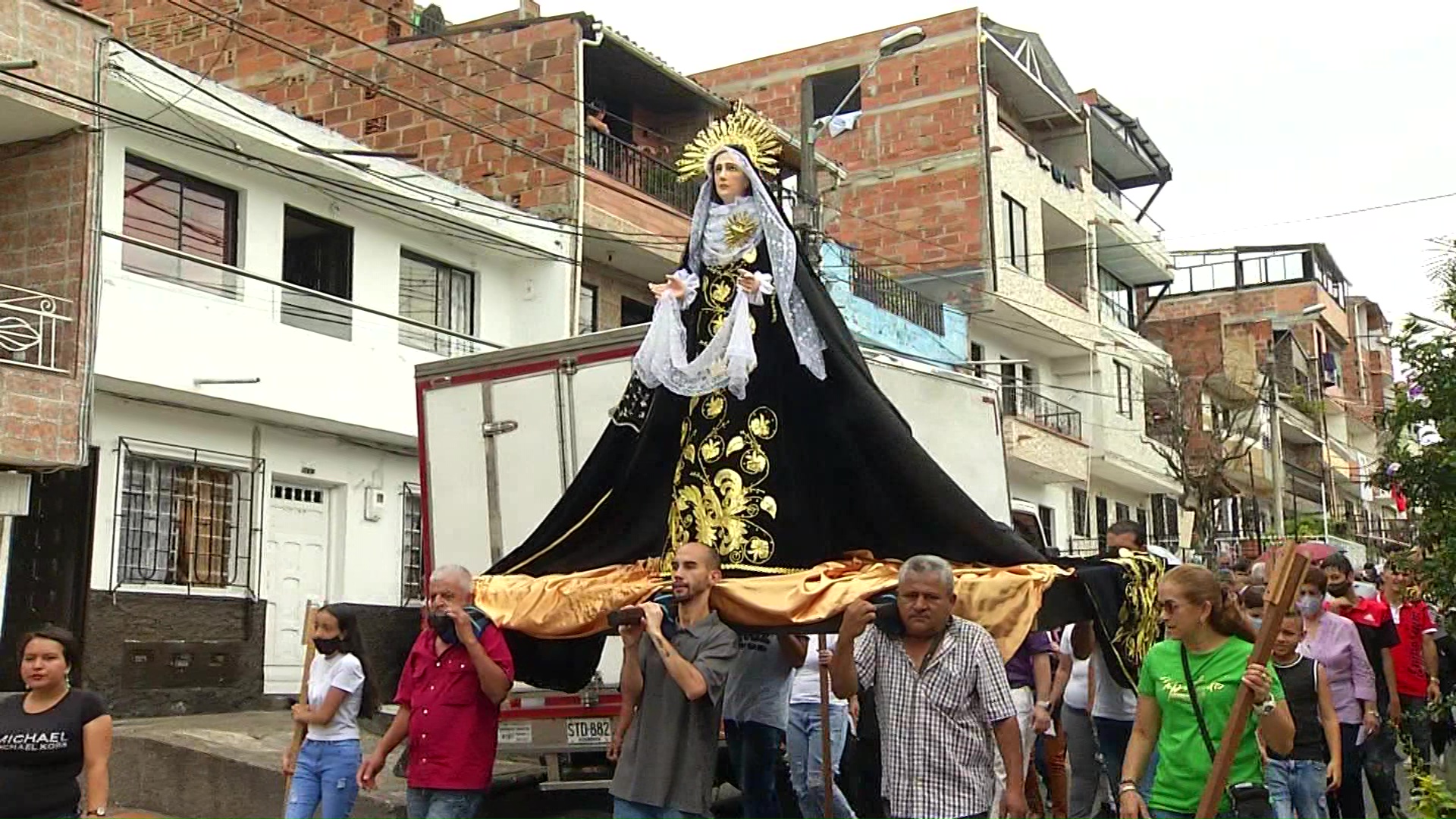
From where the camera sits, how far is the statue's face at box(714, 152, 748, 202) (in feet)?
23.6

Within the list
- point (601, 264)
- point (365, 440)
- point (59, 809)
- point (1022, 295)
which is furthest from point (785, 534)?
point (1022, 295)

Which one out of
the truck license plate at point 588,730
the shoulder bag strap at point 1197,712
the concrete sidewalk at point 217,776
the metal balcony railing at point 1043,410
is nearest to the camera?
the shoulder bag strap at point 1197,712

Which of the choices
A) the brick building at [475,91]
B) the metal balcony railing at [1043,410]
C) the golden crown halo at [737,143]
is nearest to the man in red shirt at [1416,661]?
the golden crown halo at [737,143]

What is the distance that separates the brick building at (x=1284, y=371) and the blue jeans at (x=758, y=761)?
99.7 ft

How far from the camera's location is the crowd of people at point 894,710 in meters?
5.54

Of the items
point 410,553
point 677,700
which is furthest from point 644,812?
point 410,553

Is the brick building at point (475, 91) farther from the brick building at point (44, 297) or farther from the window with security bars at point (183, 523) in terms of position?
the brick building at point (44, 297)

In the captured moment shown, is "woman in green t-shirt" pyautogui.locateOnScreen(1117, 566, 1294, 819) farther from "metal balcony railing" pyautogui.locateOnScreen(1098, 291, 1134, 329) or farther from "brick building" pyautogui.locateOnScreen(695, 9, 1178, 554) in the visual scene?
"metal balcony railing" pyautogui.locateOnScreen(1098, 291, 1134, 329)

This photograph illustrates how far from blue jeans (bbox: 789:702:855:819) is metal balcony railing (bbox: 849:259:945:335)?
59.4ft

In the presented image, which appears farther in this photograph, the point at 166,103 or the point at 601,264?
the point at 601,264

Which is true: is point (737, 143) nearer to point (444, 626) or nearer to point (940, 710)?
point (444, 626)

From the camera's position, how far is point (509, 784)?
36.3 ft

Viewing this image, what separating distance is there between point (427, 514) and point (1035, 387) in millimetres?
24547

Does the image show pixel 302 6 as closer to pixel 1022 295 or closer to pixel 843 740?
pixel 1022 295
